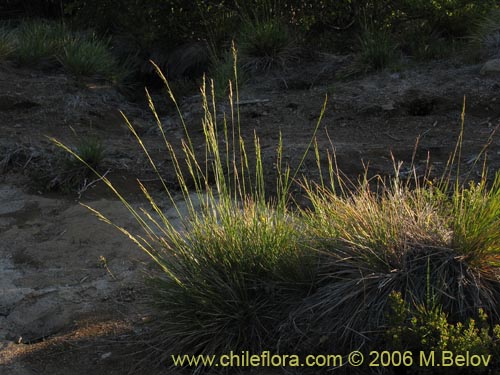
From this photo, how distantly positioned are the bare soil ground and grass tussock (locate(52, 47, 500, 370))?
0.43m

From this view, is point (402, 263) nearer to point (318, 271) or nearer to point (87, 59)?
point (318, 271)

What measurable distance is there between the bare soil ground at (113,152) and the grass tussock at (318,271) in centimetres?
43

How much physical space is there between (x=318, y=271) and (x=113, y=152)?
4076mm

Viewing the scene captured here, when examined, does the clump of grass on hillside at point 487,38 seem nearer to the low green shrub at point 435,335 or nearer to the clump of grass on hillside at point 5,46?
the clump of grass on hillside at point 5,46

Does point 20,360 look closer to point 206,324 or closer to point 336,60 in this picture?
point 206,324

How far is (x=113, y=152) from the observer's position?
7.91 m

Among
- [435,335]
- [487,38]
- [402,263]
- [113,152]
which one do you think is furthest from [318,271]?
[487,38]

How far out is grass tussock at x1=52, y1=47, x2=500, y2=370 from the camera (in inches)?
158

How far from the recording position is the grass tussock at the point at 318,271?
13.2 feet

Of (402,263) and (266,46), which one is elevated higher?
(402,263)

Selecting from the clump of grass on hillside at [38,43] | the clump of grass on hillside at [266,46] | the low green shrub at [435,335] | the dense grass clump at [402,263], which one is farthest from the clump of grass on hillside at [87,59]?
the low green shrub at [435,335]

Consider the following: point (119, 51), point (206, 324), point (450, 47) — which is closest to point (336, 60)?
point (450, 47)

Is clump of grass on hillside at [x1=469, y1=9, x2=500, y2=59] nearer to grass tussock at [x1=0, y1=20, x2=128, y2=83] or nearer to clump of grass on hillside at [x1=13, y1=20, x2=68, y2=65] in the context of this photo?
grass tussock at [x1=0, y1=20, x2=128, y2=83]

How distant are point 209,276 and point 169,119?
529 centimetres
